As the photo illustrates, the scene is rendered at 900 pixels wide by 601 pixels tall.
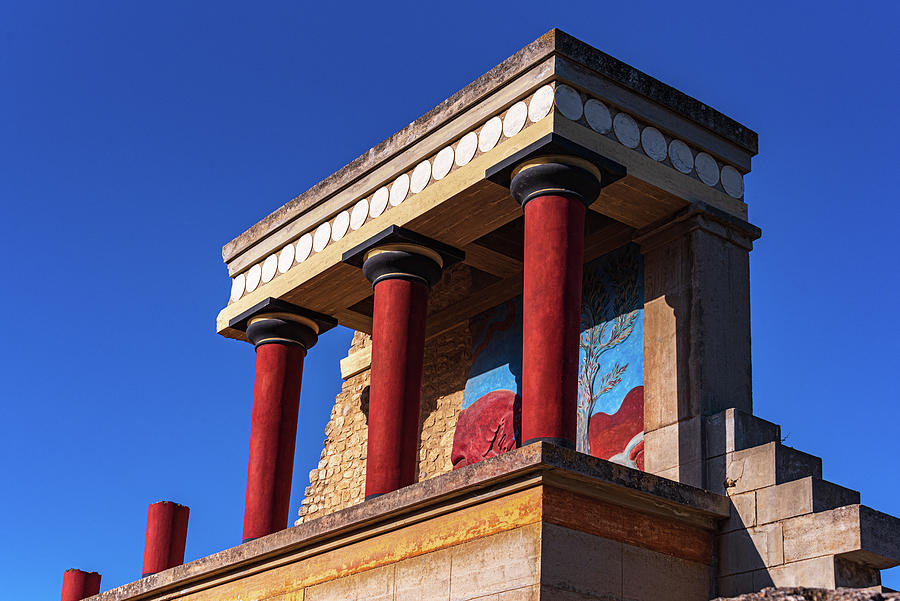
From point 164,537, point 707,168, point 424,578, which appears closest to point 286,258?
point 164,537

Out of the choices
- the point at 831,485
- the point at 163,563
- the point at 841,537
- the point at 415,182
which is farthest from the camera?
the point at 163,563

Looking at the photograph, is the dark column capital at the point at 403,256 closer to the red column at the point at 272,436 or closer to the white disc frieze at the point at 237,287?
the red column at the point at 272,436

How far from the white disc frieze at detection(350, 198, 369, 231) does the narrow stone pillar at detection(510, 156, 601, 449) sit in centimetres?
241

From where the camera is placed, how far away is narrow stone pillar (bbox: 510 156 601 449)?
10.8 metres

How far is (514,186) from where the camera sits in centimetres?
1190

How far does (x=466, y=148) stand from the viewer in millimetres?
12656

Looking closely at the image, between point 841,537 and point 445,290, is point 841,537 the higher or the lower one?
the lower one

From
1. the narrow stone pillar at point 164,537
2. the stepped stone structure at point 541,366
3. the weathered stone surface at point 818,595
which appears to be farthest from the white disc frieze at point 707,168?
the narrow stone pillar at point 164,537

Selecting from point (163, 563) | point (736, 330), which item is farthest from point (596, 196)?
point (163, 563)

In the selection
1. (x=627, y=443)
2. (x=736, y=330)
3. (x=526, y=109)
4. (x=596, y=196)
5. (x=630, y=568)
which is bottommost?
(x=630, y=568)

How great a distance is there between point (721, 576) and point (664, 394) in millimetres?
1904

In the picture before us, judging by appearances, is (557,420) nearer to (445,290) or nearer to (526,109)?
(526,109)

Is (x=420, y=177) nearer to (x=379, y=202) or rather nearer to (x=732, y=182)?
(x=379, y=202)

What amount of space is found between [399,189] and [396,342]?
5.31 ft
